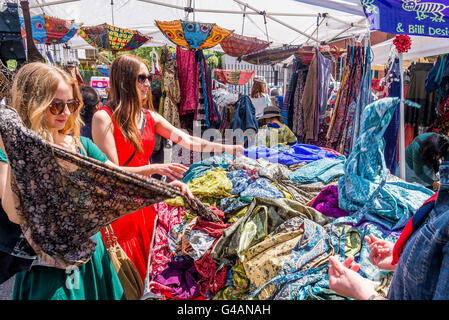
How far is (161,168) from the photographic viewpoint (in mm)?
1889

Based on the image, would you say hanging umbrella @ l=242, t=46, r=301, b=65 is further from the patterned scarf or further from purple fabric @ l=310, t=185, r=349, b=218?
the patterned scarf

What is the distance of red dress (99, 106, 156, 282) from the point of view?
1.99 m

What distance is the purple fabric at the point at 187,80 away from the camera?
16.9 ft

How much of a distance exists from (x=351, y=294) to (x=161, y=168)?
1.26 m

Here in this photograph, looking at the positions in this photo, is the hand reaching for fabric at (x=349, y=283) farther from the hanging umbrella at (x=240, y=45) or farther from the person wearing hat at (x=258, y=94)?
the person wearing hat at (x=258, y=94)

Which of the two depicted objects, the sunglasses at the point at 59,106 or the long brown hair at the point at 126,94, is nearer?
the sunglasses at the point at 59,106

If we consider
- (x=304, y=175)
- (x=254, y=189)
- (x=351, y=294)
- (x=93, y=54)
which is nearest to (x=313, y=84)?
(x=304, y=175)

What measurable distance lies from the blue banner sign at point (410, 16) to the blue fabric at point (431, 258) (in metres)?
2.35

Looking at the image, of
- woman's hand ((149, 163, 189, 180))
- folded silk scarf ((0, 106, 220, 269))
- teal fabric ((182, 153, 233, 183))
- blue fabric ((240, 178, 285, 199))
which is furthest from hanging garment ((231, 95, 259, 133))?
folded silk scarf ((0, 106, 220, 269))

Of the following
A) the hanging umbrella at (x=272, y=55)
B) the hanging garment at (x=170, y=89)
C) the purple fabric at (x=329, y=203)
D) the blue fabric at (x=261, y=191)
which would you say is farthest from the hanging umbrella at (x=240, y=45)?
the purple fabric at (x=329, y=203)

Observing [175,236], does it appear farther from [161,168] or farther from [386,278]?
[386,278]

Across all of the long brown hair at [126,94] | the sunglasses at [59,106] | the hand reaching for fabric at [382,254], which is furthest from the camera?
the long brown hair at [126,94]

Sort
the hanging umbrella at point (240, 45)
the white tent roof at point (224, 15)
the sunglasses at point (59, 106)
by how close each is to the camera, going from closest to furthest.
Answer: the sunglasses at point (59, 106)
the hanging umbrella at point (240, 45)
the white tent roof at point (224, 15)

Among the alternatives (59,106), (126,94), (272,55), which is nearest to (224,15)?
(272,55)
